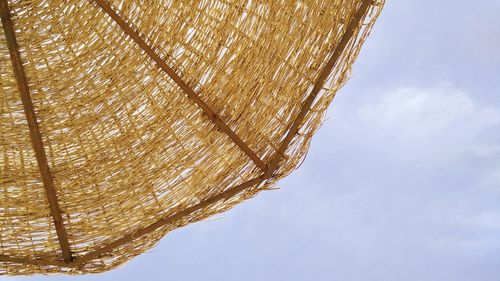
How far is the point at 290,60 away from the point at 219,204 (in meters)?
0.39

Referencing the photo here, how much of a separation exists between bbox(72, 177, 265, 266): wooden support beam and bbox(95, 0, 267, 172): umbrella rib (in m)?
0.07

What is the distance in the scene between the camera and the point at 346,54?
1.80 metres

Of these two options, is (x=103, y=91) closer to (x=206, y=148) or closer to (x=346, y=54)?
(x=206, y=148)

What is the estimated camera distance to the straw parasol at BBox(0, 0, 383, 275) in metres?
1.83

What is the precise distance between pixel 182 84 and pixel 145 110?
15cm

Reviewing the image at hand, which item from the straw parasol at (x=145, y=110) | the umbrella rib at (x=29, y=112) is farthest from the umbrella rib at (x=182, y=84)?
the umbrella rib at (x=29, y=112)

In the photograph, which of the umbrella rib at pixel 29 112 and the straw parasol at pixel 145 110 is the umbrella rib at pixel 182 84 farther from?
the umbrella rib at pixel 29 112

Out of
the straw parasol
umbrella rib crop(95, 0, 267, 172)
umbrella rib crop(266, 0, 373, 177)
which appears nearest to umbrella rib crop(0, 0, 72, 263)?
the straw parasol

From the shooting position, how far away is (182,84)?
192 cm

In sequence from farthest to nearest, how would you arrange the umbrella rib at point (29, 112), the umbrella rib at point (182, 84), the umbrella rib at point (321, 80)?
the umbrella rib at point (29, 112) < the umbrella rib at point (182, 84) < the umbrella rib at point (321, 80)

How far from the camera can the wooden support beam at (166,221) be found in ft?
6.16

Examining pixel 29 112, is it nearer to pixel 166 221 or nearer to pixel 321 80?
pixel 166 221

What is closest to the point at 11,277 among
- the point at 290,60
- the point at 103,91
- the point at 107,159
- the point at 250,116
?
the point at 107,159

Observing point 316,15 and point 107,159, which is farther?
point 107,159
